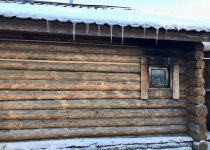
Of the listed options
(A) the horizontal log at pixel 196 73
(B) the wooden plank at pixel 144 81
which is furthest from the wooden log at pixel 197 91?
(B) the wooden plank at pixel 144 81

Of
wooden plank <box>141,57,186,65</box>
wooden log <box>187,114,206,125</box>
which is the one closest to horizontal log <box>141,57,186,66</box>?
wooden plank <box>141,57,186,65</box>

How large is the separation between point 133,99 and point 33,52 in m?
2.54

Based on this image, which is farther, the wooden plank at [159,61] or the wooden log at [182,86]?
the wooden log at [182,86]

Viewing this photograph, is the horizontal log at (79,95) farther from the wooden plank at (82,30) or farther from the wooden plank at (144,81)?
the wooden plank at (82,30)

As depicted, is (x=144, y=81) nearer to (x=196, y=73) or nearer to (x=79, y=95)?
(x=196, y=73)

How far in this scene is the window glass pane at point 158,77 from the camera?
3740mm

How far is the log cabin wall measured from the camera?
3.23 m

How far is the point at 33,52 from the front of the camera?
329cm

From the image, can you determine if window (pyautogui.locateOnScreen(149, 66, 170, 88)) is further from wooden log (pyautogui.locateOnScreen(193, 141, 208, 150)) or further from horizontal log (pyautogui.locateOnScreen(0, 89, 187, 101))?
wooden log (pyautogui.locateOnScreen(193, 141, 208, 150))

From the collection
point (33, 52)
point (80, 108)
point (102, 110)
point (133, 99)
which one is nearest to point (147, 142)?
point (133, 99)

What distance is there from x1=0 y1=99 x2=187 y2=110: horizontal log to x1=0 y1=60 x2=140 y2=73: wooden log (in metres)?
0.72

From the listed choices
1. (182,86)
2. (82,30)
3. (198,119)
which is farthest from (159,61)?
(82,30)

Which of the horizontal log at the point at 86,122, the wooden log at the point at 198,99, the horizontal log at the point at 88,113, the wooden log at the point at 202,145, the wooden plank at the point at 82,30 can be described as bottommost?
the wooden log at the point at 202,145

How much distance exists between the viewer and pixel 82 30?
115 inches
